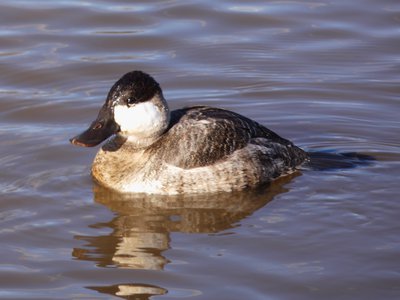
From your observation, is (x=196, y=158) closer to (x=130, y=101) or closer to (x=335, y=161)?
(x=130, y=101)

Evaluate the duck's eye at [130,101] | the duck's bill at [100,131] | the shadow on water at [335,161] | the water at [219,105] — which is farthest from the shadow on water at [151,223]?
the duck's eye at [130,101]

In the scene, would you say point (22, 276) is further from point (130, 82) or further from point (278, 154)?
point (278, 154)

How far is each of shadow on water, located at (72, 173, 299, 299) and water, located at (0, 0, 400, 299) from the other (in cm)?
2

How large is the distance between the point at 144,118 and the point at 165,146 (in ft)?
1.01

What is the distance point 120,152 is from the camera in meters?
9.12

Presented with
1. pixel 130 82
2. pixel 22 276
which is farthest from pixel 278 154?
pixel 22 276

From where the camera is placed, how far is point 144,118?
8.88 m

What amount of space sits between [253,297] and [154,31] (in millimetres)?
6719

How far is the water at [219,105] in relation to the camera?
23.9ft

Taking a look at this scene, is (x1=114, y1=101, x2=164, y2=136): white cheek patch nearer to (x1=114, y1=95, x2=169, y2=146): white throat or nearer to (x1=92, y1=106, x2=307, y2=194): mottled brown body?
(x1=114, y1=95, x2=169, y2=146): white throat

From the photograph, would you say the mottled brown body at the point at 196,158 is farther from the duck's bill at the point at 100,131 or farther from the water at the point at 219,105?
the duck's bill at the point at 100,131

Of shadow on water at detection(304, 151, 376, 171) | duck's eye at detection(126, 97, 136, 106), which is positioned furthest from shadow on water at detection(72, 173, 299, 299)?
duck's eye at detection(126, 97, 136, 106)

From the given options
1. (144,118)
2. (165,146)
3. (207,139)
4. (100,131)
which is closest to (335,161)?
(207,139)

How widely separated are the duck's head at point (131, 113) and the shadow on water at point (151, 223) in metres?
0.54
